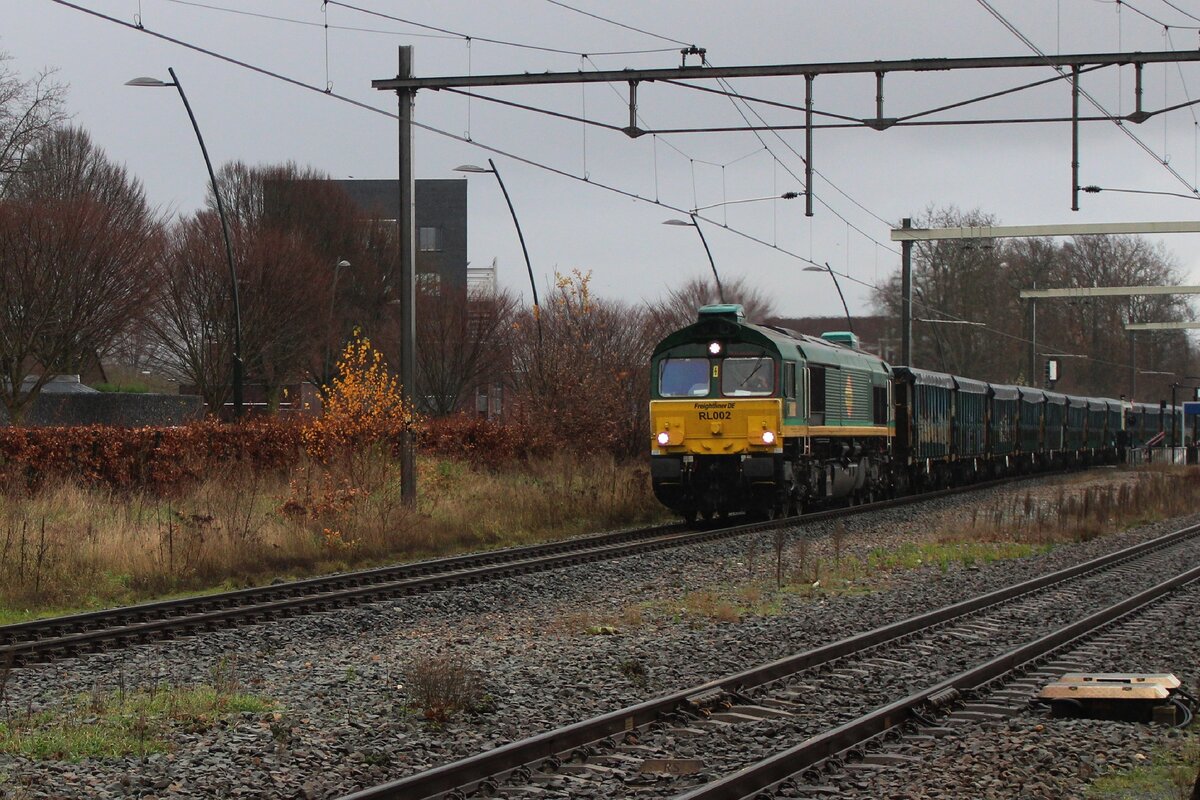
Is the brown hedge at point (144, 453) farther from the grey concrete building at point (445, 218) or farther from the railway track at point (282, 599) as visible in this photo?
the grey concrete building at point (445, 218)

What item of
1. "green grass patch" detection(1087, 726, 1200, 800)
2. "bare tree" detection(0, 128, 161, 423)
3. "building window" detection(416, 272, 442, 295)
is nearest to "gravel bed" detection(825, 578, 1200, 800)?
"green grass patch" detection(1087, 726, 1200, 800)

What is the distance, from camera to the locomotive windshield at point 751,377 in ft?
80.5

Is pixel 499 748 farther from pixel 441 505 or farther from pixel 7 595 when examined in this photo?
pixel 441 505

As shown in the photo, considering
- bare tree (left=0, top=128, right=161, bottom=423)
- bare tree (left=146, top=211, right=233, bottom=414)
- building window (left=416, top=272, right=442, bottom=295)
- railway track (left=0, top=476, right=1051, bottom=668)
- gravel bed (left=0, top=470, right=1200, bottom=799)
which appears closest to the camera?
gravel bed (left=0, top=470, right=1200, bottom=799)

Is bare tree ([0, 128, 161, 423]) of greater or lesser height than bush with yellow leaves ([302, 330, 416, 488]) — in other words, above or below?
above

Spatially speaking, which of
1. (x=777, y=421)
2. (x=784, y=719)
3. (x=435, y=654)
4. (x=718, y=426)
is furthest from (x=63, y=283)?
(x=784, y=719)

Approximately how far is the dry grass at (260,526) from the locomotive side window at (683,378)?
2856 millimetres

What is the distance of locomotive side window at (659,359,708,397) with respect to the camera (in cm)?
2491

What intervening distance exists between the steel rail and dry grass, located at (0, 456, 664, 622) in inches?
356

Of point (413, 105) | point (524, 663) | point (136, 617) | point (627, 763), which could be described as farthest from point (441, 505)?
point (627, 763)

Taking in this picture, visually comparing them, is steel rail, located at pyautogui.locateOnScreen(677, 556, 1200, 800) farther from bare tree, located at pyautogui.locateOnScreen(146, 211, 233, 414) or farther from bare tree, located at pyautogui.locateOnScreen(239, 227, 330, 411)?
bare tree, located at pyautogui.locateOnScreen(239, 227, 330, 411)

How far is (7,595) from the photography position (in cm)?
1519

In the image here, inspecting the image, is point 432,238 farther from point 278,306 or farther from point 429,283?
point 278,306

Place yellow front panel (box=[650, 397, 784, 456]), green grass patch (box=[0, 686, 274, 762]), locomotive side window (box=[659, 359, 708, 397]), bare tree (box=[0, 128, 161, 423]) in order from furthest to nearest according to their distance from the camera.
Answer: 1. bare tree (box=[0, 128, 161, 423])
2. locomotive side window (box=[659, 359, 708, 397])
3. yellow front panel (box=[650, 397, 784, 456])
4. green grass patch (box=[0, 686, 274, 762])
